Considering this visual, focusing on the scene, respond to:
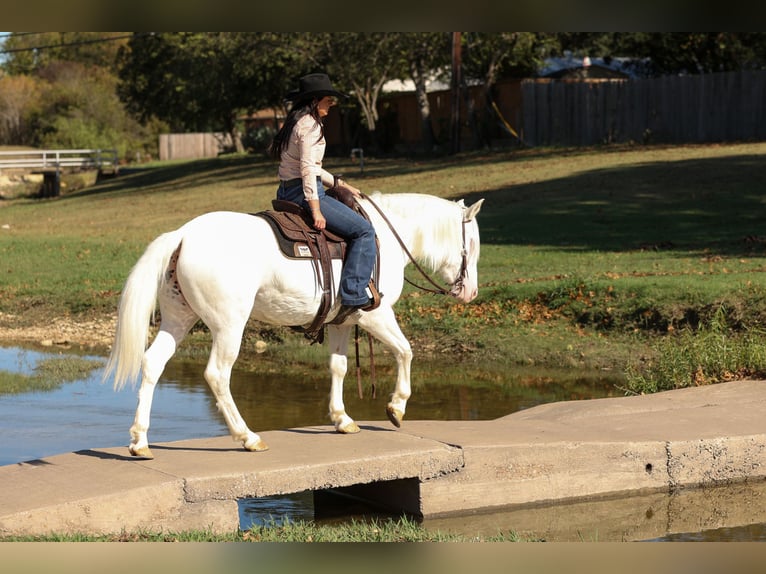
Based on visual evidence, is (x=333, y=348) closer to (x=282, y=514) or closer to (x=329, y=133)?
(x=282, y=514)

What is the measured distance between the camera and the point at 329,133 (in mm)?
59844

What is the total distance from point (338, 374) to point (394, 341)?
55 cm

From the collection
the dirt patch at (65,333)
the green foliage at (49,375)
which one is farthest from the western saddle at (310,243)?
the dirt patch at (65,333)

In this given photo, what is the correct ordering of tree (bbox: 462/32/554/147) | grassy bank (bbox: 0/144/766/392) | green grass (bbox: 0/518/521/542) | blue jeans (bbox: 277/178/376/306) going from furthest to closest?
tree (bbox: 462/32/554/147)
grassy bank (bbox: 0/144/766/392)
blue jeans (bbox: 277/178/376/306)
green grass (bbox: 0/518/521/542)

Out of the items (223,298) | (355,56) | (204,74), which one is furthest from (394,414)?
(204,74)

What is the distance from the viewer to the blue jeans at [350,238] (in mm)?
8992

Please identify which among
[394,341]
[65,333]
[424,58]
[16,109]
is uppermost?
[424,58]

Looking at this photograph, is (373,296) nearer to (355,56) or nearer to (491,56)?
(355,56)

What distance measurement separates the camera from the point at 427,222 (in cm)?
973

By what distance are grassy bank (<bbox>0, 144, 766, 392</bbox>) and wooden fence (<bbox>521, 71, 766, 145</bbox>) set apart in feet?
7.11

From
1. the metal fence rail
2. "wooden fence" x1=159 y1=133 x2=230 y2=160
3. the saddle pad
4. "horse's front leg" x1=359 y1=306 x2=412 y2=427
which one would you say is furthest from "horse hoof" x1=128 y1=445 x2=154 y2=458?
"wooden fence" x1=159 y1=133 x2=230 y2=160

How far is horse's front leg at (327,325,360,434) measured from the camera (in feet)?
31.2

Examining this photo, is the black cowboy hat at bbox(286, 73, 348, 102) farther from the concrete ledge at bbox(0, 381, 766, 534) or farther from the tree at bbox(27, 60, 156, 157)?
the tree at bbox(27, 60, 156, 157)
